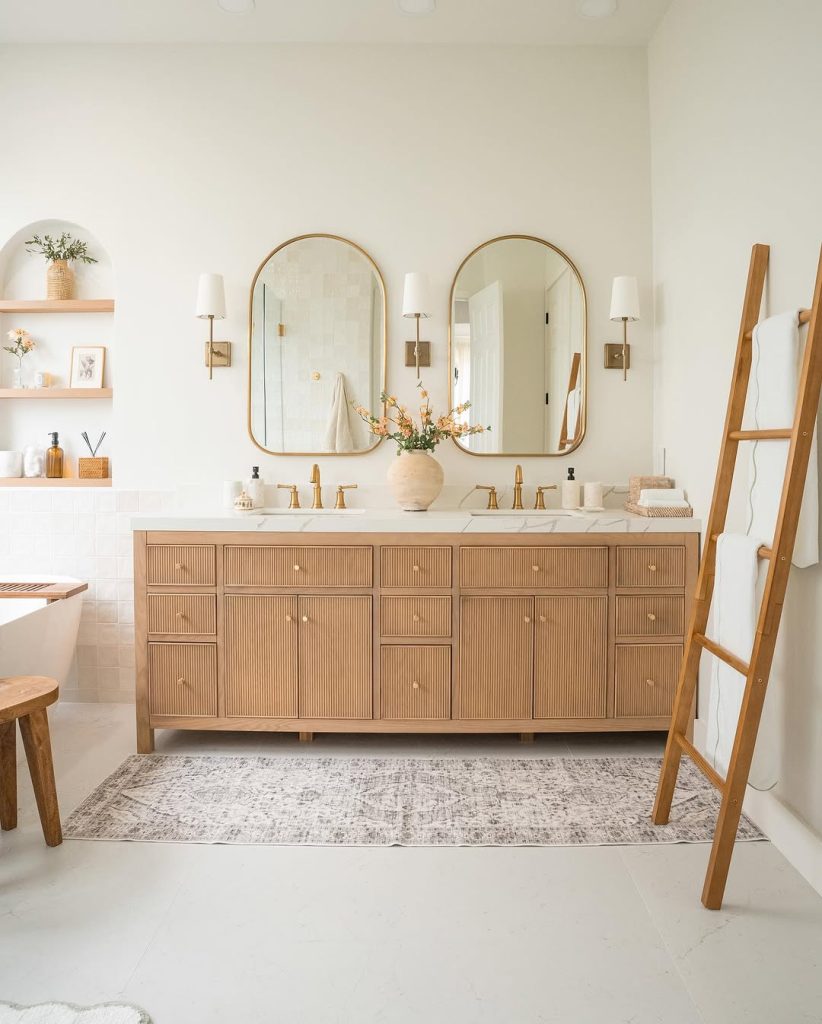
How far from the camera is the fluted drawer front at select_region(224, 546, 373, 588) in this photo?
2691 mm

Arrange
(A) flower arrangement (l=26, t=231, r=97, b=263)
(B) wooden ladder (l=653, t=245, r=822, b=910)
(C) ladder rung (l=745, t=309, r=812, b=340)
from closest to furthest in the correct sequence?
(B) wooden ladder (l=653, t=245, r=822, b=910), (C) ladder rung (l=745, t=309, r=812, b=340), (A) flower arrangement (l=26, t=231, r=97, b=263)

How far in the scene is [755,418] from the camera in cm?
206

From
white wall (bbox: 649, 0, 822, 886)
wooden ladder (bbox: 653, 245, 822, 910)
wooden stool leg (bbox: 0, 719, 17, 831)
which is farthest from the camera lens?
wooden stool leg (bbox: 0, 719, 17, 831)

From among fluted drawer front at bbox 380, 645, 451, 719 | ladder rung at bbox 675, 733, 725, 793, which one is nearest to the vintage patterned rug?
fluted drawer front at bbox 380, 645, 451, 719

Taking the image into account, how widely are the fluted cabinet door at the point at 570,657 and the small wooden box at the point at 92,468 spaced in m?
2.16

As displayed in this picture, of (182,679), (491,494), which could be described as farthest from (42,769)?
(491,494)

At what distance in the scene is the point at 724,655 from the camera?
1930 millimetres

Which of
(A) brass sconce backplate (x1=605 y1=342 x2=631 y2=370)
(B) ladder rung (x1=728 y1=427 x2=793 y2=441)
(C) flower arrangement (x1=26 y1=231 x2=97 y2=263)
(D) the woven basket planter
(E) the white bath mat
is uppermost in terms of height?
(C) flower arrangement (x1=26 y1=231 x2=97 y2=263)

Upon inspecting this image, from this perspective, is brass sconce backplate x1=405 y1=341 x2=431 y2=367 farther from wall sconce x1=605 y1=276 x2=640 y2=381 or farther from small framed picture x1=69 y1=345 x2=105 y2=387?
small framed picture x1=69 y1=345 x2=105 y2=387

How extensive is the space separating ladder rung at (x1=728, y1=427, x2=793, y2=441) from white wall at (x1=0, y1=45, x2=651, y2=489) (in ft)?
3.80

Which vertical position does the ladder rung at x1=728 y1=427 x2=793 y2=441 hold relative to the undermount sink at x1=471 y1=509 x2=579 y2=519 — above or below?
above

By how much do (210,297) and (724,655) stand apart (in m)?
2.49
